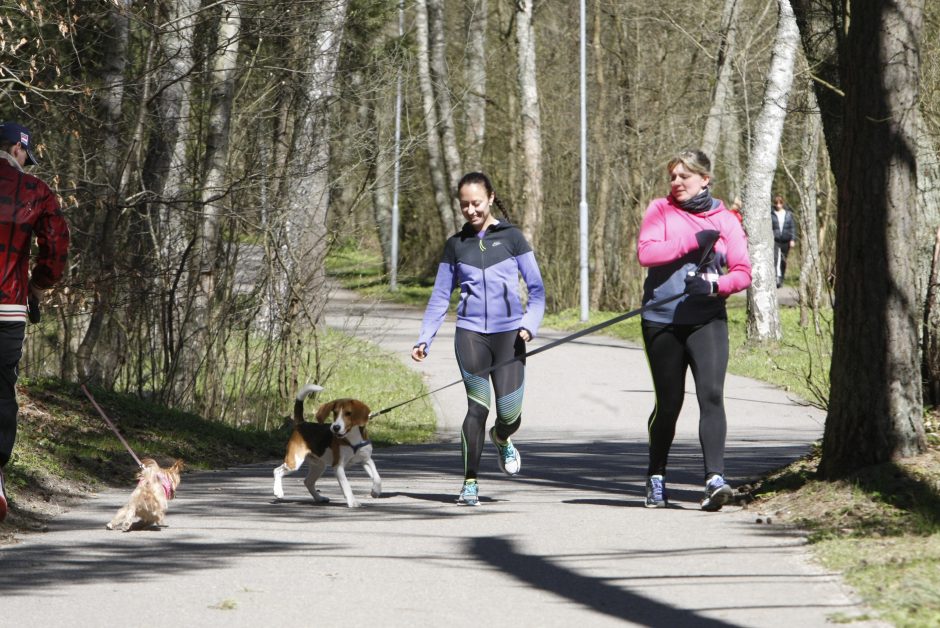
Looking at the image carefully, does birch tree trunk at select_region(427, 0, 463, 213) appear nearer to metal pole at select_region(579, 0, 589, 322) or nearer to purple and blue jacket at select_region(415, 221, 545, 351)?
metal pole at select_region(579, 0, 589, 322)

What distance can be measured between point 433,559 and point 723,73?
71.8ft

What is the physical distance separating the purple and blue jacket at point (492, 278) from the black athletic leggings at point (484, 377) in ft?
0.24

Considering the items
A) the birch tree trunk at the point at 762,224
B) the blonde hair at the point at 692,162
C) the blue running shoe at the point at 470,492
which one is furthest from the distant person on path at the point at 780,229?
the blonde hair at the point at 692,162

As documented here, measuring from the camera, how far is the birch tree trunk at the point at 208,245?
1427cm

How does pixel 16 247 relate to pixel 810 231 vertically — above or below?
below

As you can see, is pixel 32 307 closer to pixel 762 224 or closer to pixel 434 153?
pixel 762 224

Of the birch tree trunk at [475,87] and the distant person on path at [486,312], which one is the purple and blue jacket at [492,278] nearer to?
the distant person on path at [486,312]

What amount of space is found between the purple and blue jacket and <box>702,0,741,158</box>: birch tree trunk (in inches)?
660

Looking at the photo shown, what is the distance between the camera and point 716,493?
27.0 feet

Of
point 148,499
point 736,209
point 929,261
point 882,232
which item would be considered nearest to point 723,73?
point 736,209

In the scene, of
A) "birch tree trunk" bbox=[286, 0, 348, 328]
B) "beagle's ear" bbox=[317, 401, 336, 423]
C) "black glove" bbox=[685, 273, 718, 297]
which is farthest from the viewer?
"birch tree trunk" bbox=[286, 0, 348, 328]

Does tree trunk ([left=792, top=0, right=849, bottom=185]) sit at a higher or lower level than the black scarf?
higher

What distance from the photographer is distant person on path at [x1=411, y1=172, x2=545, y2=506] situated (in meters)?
8.83

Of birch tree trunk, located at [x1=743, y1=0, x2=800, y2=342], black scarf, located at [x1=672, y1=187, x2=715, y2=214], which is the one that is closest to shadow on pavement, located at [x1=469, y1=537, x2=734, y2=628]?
black scarf, located at [x1=672, y1=187, x2=715, y2=214]
